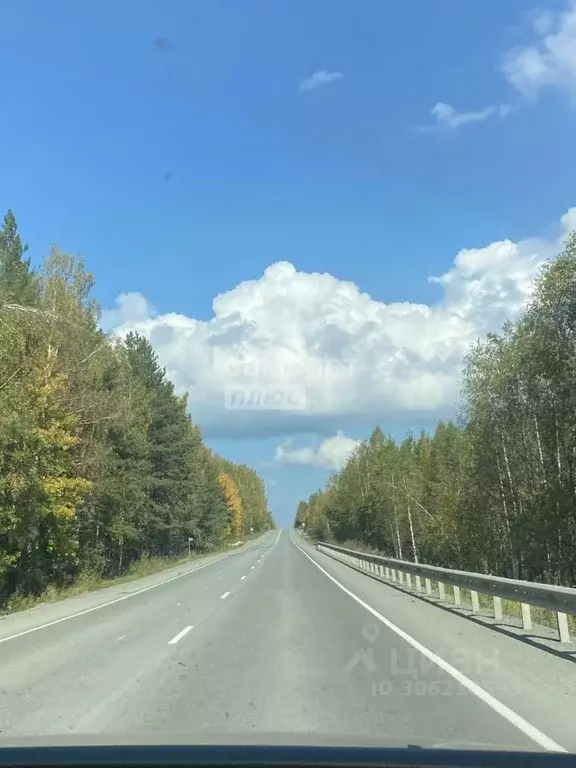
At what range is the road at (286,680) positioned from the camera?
276 inches

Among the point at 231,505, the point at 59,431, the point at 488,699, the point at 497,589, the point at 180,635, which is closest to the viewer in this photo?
the point at 488,699

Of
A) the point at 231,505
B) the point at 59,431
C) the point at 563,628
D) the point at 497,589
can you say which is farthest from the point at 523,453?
the point at 231,505

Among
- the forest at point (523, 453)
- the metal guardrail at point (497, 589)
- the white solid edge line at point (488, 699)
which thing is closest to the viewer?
the white solid edge line at point (488, 699)

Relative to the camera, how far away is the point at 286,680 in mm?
9734

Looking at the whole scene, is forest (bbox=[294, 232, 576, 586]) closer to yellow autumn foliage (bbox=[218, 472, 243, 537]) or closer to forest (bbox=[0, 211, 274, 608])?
forest (bbox=[0, 211, 274, 608])

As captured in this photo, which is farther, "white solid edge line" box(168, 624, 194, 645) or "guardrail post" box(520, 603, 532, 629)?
"guardrail post" box(520, 603, 532, 629)

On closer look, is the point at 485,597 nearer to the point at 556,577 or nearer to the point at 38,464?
the point at 38,464

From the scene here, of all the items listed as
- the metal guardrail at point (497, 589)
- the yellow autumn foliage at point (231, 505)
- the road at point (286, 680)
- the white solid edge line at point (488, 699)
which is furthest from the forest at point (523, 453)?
the yellow autumn foliage at point (231, 505)

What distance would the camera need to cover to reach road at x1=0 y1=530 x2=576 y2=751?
7020 mm

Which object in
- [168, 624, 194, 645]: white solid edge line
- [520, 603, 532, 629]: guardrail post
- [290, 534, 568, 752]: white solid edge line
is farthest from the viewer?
[520, 603, 532, 629]: guardrail post

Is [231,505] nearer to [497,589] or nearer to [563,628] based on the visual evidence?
[497,589]

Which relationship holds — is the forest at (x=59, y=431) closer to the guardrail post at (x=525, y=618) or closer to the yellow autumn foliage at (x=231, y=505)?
the guardrail post at (x=525, y=618)

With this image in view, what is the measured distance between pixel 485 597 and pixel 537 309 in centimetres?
1426

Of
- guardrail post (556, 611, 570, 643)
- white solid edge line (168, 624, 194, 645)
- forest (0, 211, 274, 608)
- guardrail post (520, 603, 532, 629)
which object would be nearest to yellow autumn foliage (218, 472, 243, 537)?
forest (0, 211, 274, 608)
